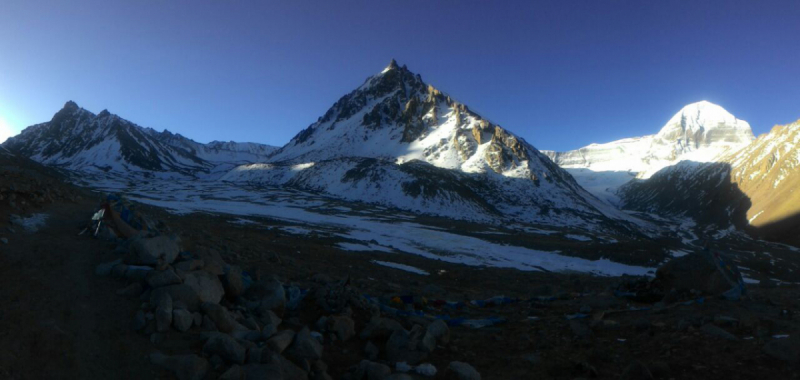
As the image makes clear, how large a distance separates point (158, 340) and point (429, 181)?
12466cm

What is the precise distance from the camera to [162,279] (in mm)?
9750

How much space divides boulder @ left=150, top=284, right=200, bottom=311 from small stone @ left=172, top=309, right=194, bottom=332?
509 mm

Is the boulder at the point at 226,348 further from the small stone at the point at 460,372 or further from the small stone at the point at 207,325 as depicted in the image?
the small stone at the point at 460,372

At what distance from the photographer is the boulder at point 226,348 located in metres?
7.53

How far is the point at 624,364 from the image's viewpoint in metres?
8.70

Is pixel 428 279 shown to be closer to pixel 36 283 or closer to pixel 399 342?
pixel 399 342

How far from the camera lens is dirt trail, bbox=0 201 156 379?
6.89m

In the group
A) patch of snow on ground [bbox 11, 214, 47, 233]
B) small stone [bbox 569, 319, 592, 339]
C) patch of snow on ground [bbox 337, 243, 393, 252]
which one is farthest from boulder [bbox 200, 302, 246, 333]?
patch of snow on ground [bbox 337, 243, 393, 252]

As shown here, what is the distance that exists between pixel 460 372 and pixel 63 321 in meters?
8.40

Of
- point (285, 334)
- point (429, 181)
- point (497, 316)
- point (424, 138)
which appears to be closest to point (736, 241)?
point (429, 181)

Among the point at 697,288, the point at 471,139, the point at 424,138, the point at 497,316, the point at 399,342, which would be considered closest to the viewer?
the point at 399,342

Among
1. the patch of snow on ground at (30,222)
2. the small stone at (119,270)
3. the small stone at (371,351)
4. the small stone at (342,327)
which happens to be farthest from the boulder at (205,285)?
the patch of snow on ground at (30,222)

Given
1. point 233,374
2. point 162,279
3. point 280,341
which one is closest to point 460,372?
point 280,341

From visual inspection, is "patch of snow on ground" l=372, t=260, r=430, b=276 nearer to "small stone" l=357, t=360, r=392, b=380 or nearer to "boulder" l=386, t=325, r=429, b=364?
"boulder" l=386, t=325, r=429, b=364
